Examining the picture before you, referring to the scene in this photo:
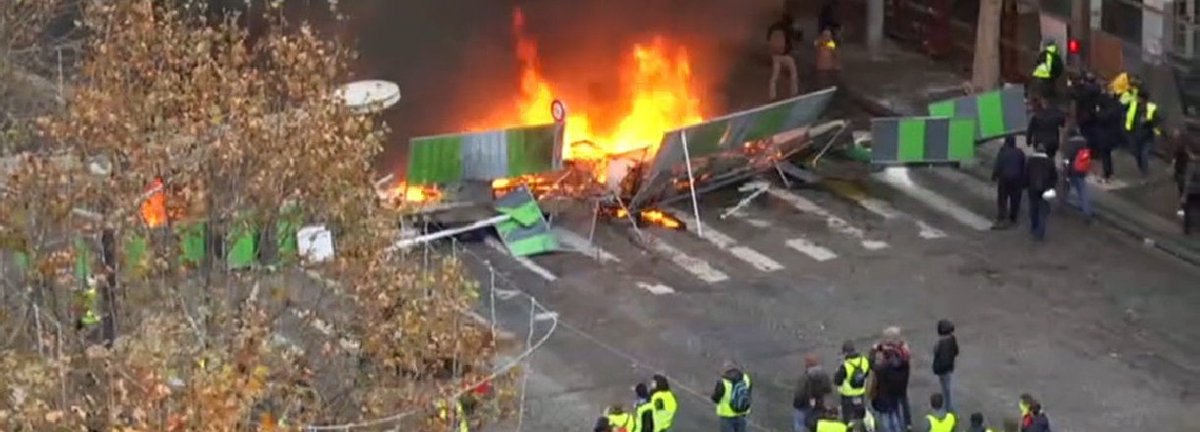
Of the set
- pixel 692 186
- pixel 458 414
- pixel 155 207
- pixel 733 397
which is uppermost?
pixel 155 207

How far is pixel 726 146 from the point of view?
30109 millimetres

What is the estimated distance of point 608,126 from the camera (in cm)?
3294

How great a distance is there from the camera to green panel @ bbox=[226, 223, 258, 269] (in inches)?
609

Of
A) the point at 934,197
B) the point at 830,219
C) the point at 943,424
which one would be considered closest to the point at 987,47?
the point at 934,197

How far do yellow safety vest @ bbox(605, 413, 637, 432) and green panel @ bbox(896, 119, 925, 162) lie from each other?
11343 mm

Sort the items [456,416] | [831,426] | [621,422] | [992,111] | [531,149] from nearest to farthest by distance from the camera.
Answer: [456,416], [831,426], [621,422], [531,149], [992,111]

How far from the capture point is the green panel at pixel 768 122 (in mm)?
30125

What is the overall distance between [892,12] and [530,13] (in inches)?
285

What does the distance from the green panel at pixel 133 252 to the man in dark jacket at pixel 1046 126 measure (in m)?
16.9

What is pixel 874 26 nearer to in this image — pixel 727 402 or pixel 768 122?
pixel 768 122

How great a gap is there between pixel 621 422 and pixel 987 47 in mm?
15213

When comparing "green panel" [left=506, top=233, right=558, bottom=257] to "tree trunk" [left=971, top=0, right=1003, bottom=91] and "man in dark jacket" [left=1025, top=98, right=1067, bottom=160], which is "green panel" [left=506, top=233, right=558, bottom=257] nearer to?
"man in dark jacket" [left=1025, top=98, right=1067, bottom=160]

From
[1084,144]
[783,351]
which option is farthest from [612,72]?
[783,351]

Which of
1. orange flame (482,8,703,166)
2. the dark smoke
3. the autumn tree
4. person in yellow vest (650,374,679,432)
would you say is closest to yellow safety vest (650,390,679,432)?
person in yellow vest (650,374,679,432)
